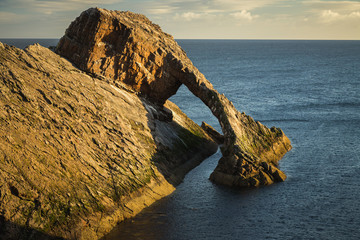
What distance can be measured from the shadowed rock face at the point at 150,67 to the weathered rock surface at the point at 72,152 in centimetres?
281

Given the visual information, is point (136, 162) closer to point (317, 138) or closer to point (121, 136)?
point (121, 136)

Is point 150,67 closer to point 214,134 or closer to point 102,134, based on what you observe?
point 102,134

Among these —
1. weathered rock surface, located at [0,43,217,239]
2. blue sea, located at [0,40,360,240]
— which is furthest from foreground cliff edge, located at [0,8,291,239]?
blue sea, located at [0,40,360,240]

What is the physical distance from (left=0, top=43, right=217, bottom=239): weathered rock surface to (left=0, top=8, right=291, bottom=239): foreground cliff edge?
10 cm

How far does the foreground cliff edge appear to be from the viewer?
34562 mm

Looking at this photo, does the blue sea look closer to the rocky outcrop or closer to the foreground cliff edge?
the foreground cliff edge

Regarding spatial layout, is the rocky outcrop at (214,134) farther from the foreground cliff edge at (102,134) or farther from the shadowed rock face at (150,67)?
the shadowed rock face at (150,67)

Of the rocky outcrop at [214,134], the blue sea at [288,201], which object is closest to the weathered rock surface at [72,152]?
the blue sea at [288,201]

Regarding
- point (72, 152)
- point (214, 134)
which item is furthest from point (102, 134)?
point (214, 134)

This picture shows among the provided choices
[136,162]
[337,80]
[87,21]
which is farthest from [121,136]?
[337,80]

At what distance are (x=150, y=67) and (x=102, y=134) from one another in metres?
16.3

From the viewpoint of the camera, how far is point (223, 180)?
48062mm

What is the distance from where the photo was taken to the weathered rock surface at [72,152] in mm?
33531

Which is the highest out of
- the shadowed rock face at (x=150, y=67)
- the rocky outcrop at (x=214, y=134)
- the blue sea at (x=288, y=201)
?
the shadowed rock face at (x=150, y=67)
